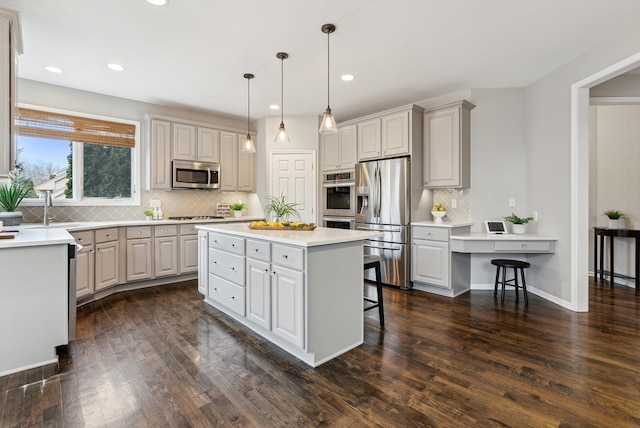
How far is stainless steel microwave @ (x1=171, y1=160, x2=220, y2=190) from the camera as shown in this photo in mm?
4840

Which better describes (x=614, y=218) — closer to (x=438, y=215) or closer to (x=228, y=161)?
(x=438, y=215)

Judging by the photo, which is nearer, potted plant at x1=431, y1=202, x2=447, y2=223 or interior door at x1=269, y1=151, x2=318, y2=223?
potted plant at x1=431, y1=202, x2=447, y2=223

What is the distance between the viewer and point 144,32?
2842mm

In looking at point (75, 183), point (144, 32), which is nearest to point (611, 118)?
point (144, 32)

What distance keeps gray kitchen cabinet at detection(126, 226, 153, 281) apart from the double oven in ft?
8.47

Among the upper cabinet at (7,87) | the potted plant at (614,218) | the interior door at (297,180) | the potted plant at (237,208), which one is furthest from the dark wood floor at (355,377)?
the interior door at (297,180)

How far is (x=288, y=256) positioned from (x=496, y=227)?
2.94 meters

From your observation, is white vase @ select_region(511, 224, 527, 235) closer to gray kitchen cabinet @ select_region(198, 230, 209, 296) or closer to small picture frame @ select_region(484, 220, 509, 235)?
small picture frame @ select_region(484, 220, 509, 235)

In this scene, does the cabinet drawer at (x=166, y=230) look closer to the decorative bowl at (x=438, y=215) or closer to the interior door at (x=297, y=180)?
the interior door at (x=297, y=180)

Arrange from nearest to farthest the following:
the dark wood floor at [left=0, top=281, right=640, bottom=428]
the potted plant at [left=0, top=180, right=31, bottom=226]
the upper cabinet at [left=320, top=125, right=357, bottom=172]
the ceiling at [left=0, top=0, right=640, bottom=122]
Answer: the dark wood floor at [left=0, top=281, right=640, bottom=428], the ceiling at [left=0, top=0, right=640, bottom=122], the potted plant at [left=0, top=180, right=31, bottom=226], the upper cabinet at [left=320, top=125, right=357, bottom=172]

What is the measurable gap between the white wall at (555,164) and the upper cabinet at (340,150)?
90.5 inches

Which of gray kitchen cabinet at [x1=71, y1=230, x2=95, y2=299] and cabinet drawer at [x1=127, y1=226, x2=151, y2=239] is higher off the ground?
cabinet drawer at [x1=127, y1=226, x2=151, y2=239]

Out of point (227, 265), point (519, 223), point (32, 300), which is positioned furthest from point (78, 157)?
point (519, 223)

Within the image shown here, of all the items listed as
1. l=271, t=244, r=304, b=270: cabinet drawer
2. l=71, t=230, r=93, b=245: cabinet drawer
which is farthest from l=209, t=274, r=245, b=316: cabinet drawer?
l=71, t=230, r=93, b=245: cabinet drawer
